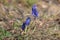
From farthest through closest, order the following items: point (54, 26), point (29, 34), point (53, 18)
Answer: point (53, 18)
point (54, 26)
point (29, 34)

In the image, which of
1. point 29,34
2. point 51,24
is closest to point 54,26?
point 51,24

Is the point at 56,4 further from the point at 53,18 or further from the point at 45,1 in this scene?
the point at 53,18

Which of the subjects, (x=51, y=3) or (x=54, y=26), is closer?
(x=54, y=26)

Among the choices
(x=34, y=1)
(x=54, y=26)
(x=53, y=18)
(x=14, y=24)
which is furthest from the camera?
(x=34, y=1)

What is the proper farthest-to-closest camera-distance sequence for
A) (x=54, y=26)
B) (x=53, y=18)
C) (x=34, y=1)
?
(x=34, y=1) < (x=53, y=18) < (x=54, y=26)

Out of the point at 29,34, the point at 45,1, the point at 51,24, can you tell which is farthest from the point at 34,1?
the point at 29,34

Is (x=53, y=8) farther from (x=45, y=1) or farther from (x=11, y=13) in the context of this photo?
(x=11, y=13)
